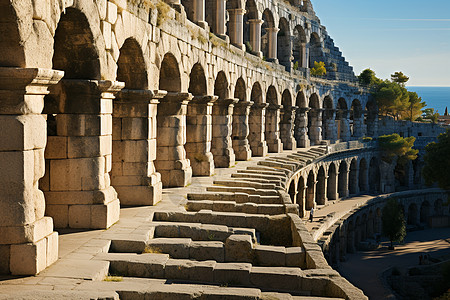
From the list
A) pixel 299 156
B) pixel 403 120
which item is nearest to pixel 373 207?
pixel 299 156

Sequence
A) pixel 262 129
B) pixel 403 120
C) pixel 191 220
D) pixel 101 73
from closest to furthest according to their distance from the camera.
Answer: pixel 101 73 < pixel 191 220 < pixel 262 129 < pixel 403 120

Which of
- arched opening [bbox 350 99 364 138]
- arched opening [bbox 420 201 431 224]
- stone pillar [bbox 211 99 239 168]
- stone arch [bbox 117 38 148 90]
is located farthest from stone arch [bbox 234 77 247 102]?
arched opening [bbox 420 201 431 224]

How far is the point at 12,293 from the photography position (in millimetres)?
7109

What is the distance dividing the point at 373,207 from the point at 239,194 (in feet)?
87.1

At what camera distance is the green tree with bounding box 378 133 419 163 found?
156 ft

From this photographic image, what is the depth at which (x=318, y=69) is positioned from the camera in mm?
44281

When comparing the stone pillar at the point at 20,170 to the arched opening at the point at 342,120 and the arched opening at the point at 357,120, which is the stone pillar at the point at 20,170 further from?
the arched opening at the point at 357,120

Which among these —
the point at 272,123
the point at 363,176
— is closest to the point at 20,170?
the point at 272,123

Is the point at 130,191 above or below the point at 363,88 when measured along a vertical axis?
below

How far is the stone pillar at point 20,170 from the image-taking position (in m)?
7.90

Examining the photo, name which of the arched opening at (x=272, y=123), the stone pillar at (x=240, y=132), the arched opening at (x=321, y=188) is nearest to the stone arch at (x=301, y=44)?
the arched opening at (x=321, y=188)

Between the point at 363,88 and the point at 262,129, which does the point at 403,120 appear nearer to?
the point at 363,88

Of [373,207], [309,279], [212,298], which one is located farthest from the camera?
[373,207]

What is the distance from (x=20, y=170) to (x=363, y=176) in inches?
1610
